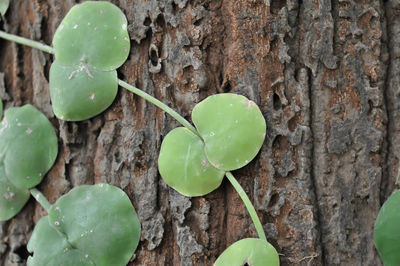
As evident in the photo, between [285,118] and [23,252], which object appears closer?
[285,118]

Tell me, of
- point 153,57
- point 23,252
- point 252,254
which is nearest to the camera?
point 252,254

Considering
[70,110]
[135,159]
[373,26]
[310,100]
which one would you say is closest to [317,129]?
[310,100]

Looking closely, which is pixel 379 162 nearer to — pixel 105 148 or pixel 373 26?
pixel 373 26

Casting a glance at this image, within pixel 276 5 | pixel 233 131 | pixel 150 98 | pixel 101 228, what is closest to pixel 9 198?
pixel 101 228

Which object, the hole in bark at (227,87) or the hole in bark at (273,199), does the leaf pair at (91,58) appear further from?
the hole in bark at (273,199)

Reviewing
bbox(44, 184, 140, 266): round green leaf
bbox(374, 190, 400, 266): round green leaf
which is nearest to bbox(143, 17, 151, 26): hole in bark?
bbox(44, 184, 140, 266): round green leaf

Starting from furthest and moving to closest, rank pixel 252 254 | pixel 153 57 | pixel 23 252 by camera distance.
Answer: pixel 23 252, pixel 153 57, pixel 252 254

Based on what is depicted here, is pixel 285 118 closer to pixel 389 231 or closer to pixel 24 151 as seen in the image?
pixel 389 231
